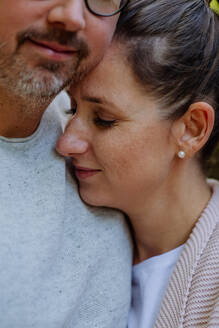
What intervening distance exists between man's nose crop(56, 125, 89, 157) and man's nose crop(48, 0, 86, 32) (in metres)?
0.35

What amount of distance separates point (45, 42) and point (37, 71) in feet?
0.26

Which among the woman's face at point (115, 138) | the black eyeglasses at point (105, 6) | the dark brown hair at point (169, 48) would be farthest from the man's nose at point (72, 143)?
the black eyeglasses at point (105, 6)

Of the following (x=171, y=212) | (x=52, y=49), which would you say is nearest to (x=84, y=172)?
(x=171, y=212)

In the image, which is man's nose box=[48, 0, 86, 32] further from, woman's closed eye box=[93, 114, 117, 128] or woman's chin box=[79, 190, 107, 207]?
woman's chin box=[79, 190, 107, 207]

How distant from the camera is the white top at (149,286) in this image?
1552 mm

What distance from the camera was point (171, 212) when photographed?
5.35ft

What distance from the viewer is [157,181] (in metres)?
1.54

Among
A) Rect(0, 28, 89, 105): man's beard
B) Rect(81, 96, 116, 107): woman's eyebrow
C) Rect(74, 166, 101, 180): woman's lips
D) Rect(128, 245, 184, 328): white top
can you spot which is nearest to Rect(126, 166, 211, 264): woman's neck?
Rect(128, 245, 184, 328): white top

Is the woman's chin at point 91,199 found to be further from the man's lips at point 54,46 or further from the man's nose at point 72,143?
Result: the man's lips at point 54,46

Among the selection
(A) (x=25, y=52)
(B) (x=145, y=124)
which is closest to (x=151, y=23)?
(B) (x=145, y=124)

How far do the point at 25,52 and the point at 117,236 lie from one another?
0.67 meters

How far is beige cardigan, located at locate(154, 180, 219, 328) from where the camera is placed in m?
1.41

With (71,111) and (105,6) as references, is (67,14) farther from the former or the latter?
(71,111)

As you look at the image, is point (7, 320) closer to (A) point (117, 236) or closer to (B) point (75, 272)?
(B) point (75, 272)
